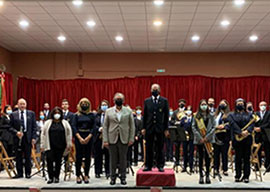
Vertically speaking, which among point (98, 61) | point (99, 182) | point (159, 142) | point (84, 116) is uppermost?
point (98, 61)

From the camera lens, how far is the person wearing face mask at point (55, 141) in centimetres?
739

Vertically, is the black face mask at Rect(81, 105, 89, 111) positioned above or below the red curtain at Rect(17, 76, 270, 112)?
below

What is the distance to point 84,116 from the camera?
754 centimetres

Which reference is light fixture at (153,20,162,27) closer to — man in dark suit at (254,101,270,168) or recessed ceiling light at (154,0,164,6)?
recessed ceiling light at (154,0,164,6)

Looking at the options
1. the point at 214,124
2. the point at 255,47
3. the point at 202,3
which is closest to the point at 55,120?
the point at 214,124

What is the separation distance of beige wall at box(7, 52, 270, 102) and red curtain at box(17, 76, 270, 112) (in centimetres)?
44

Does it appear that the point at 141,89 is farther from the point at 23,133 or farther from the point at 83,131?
the point at 83,131

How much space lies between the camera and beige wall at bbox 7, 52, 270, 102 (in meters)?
15.4

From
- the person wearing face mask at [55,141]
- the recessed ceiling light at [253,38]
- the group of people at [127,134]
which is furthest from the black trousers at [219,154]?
the recessed ceiling light at [253,38]

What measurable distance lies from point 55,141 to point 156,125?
1.96 meters

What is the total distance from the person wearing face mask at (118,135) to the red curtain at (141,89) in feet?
25.2

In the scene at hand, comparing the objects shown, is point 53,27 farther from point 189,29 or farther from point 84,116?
point 84,116

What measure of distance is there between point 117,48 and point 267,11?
20.9 ft

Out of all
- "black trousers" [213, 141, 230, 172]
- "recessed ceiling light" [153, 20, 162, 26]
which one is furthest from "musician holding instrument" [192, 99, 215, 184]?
"recessed ceiling light" [153, 20, 162, 26]
